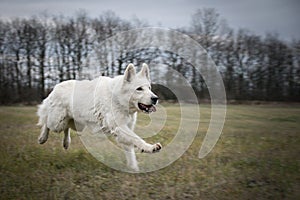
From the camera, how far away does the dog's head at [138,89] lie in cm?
652

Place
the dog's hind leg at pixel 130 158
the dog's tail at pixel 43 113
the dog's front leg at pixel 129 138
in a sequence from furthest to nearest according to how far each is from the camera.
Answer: the dog's tail at pixel 43 113, the dog's hind leg at pixel 130 158, the dog's front leg at pixel 129 138

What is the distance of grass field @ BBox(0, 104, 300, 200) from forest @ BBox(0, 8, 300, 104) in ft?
37.6

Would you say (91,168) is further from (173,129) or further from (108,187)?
(173,129)

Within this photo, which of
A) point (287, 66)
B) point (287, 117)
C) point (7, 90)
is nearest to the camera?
point (287, 117)

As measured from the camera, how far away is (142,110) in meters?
6.64

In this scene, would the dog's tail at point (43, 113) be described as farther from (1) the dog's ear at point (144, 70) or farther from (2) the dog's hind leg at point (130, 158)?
(1) the dog's ear at point (144, 70)

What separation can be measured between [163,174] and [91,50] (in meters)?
13.7

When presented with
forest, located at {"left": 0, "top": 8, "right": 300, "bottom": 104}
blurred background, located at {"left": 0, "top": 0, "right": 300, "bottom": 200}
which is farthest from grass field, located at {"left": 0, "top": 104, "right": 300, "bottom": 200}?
forest, located at {"left": 0, "top": 8, "right": 300, "bottom": 104}

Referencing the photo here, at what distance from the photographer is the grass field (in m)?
5.76

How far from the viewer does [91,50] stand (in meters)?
19.3

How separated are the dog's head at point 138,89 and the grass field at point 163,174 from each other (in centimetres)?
134

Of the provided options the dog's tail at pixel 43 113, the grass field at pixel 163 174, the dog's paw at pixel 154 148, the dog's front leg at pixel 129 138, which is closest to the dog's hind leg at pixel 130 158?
the grass field at pixel 163 174

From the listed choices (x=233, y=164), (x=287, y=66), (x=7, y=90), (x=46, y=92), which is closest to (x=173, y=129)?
(x=233, y=164)

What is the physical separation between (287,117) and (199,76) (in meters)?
4.42
